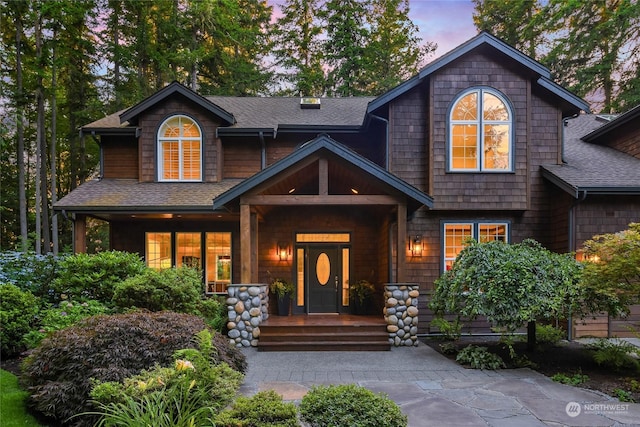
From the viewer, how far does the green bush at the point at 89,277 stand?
272 inches

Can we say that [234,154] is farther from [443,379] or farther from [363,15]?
[363,15]

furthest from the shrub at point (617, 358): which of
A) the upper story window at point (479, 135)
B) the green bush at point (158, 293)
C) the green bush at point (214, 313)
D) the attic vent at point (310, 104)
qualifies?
the attic vent at point (310, 104)

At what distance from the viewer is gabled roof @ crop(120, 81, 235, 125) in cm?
1047

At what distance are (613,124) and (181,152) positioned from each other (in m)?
11.5

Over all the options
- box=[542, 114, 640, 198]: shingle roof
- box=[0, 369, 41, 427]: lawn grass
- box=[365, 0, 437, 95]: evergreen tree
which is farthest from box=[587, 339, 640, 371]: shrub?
box=[365, 0, 437, 95]: evergreen tree

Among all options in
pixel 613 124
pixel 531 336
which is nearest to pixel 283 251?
pixel 531 336

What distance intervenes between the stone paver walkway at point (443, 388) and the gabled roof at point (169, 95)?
6418 mm

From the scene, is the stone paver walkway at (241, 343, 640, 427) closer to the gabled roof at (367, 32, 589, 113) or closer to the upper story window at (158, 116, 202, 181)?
the upper story window at (158, 116, 202, 181)

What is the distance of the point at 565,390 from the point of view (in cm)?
526

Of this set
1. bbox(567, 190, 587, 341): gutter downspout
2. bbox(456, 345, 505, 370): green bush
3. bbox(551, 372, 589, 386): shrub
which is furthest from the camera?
bbox(567, 190, 587, 341): gutter downspout

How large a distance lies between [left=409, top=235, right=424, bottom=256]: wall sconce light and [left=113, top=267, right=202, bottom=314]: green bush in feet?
16.3

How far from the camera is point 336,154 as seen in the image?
26.0 ft

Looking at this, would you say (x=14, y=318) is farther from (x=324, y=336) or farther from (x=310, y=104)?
(x=310, y=104)

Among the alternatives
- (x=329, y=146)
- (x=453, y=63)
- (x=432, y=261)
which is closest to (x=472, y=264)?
(x=432, y=261)
